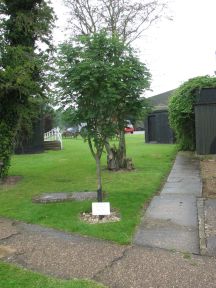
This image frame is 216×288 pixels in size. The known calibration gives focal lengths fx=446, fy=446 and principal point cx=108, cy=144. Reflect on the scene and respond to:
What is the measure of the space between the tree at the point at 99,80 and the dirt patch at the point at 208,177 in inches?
129

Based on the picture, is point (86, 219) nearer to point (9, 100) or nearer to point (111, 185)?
point (111, 185)

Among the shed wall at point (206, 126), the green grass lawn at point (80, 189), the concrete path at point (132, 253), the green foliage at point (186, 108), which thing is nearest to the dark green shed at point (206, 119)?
the shed wall at point (206, 126)

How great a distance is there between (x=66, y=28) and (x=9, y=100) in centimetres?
520

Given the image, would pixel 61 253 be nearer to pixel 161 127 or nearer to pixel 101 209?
pixel 101 209

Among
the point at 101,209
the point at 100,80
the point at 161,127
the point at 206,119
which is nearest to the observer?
the point at 101,209

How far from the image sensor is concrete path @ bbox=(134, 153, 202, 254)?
6655mm

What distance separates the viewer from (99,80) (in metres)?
8.09

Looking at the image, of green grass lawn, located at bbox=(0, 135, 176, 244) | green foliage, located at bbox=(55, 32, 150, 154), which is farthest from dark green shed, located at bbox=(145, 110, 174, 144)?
green foliage, located at bbox=(55, 32, 150, 154)

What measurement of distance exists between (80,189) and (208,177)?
4.11 metres

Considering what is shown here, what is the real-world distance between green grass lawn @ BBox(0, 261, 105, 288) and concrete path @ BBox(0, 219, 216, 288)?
183 millimetres

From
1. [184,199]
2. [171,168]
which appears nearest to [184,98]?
[171,168]

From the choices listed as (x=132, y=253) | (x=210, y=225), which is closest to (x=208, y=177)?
(x=210, y=225)

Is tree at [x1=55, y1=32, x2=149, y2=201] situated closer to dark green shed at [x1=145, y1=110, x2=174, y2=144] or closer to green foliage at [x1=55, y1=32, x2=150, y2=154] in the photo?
green foliage at [x1=55, y1=32, x2=150, y2=154]

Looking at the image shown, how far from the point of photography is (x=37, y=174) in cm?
1512
